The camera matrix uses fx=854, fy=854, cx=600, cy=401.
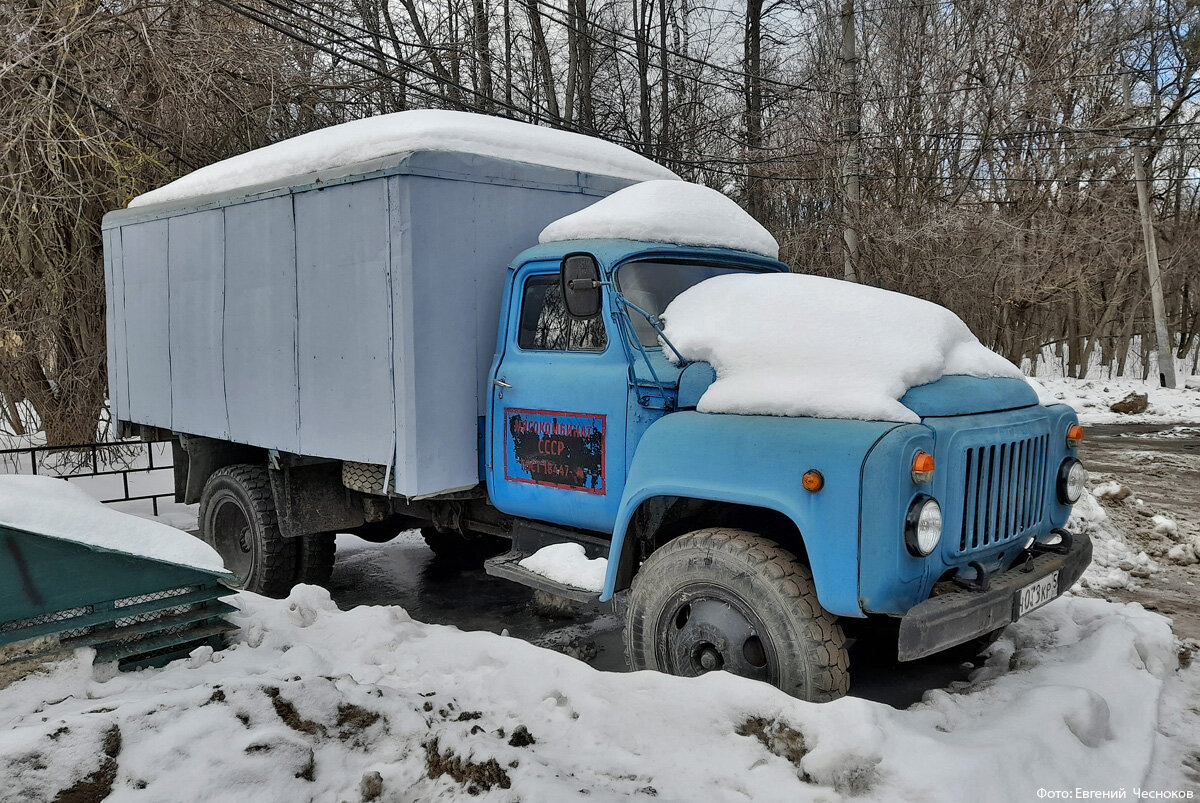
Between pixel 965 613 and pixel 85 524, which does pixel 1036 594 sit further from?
pixel 85 524

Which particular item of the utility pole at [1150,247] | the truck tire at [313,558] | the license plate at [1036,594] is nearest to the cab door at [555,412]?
the license plate at [1036,594]

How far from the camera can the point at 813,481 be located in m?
3.26

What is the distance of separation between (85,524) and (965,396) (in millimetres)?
3836

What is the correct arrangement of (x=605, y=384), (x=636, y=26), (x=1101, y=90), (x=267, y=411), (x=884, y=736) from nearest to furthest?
(x=884, y=736) < (x=605, y=384) < (x=267, y=411) < (x=1101, y=90) < (x=636, y=26)

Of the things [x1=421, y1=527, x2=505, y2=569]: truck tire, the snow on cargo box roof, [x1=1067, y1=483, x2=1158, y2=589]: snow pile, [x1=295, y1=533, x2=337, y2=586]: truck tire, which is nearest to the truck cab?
the snow on cargo box roof

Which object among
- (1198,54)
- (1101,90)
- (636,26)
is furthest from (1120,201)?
(636,26)

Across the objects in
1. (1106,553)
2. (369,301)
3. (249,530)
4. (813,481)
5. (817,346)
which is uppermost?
(369,301)

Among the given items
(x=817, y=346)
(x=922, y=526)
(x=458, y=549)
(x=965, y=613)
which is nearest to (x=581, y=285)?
(x=817, y=346)

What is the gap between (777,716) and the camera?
125 inches

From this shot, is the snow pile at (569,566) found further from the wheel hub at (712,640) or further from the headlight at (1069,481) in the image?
the headlight at (1069,481)

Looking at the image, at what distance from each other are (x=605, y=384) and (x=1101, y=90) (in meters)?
18.6

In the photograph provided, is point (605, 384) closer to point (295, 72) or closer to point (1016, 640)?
point (1016, 640)

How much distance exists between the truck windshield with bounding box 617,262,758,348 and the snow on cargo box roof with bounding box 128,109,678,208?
1.18m

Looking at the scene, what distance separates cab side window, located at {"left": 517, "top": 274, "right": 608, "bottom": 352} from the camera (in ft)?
14.5
